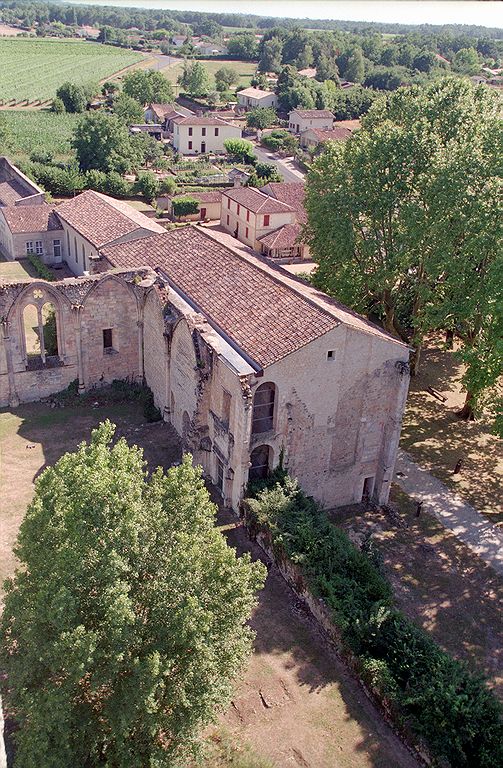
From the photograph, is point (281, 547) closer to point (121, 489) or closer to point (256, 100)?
point (121, 489)

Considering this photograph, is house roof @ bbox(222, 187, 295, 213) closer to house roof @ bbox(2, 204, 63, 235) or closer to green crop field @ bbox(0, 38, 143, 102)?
house roof @ bbox(2, 204, 63, 235)

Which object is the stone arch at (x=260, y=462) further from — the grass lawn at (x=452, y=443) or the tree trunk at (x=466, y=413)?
the tree trunk at (x=466, y=413)

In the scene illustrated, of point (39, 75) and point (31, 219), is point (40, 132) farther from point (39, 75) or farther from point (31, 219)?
point (39, 75)

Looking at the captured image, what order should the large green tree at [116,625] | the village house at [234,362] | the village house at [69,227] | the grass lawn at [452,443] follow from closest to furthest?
the large green tree at [116,625]
the village house at [234,362]
the grass lawn at [452,443]
the village house at [69,227]

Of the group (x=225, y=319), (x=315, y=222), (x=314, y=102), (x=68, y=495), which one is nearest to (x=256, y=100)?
(x=314, y=102)

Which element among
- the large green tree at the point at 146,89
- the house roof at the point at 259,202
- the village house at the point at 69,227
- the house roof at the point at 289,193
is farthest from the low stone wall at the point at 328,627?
the large green tree at the point at 146,89

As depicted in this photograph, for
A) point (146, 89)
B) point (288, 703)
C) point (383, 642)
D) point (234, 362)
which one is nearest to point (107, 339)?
point (234, 362)

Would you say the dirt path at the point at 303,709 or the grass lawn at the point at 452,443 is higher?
the dirt path at the point at 303,709
